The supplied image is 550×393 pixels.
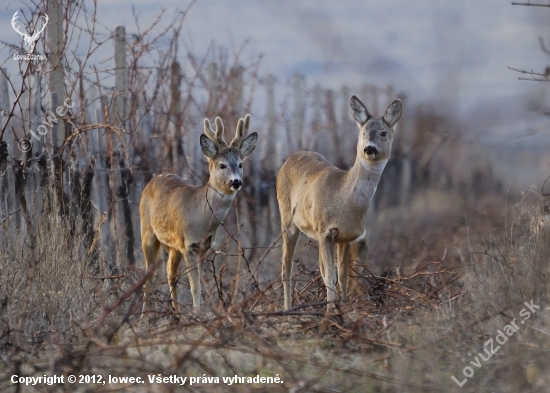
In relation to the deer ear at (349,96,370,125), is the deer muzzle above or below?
below

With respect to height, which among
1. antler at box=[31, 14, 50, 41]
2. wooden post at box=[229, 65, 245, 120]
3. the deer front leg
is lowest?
the deer front leg

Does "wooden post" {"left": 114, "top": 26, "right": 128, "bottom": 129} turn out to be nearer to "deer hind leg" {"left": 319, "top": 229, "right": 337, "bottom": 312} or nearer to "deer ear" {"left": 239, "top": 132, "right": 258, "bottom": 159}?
"deer ear" {"left": 239, "top": 132, "right": 258, "bottom": 159}

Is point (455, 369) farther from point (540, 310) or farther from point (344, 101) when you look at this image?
point (344, 101)

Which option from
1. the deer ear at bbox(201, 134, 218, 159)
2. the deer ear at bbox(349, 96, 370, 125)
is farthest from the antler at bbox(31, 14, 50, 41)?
the deer ear at bbox(349, 96, 370, 125)

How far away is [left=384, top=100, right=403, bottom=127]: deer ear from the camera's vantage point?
7.34m

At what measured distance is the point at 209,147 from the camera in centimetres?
786

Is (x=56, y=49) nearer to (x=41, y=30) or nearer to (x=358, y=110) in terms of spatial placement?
(x=41, y=30)

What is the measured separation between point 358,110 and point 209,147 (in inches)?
59.0

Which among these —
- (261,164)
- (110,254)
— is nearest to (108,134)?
(110,254)

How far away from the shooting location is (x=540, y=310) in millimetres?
5574

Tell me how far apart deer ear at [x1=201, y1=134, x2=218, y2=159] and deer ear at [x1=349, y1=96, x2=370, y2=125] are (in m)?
1.41

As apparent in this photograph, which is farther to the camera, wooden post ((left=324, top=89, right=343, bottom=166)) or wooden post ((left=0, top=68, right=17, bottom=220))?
wooden post ((left=324, top=89, right=343, bottom=166))

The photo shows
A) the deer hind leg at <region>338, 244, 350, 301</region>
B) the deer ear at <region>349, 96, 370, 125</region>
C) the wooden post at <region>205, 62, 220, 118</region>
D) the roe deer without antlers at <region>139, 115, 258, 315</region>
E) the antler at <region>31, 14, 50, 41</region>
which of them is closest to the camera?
the deer ear at <region>349, 96, 370, 125</region>

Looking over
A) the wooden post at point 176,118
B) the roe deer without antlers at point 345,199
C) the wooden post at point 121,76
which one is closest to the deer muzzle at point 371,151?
the roe deer without antlers at point 345,199
